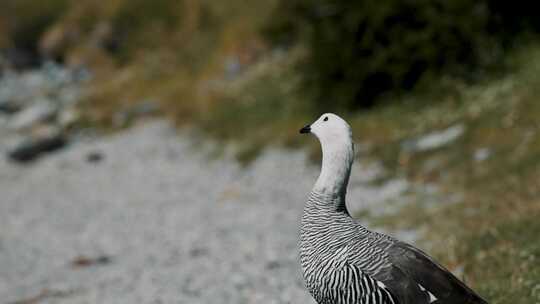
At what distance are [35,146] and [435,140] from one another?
3030 centimetres

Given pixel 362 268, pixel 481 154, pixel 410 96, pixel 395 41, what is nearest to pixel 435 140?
pixel 481 154

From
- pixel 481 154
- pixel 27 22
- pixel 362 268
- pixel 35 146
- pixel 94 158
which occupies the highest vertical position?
pixel 27 22

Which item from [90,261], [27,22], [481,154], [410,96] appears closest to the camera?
[90,261]

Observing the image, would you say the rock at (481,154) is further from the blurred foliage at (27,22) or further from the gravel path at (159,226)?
the blurred foliage at (27,22)

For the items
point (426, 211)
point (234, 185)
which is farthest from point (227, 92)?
point (426, 211)

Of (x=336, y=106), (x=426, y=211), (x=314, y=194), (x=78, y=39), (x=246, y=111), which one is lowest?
(x=314, y=194)

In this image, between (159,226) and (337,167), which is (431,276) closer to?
(337,167)

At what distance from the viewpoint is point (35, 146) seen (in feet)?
152

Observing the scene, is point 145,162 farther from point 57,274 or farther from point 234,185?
point 57,274

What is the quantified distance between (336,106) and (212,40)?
26.3 meters

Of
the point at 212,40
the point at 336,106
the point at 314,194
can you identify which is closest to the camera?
the point at 314,194

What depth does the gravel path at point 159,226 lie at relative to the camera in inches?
590

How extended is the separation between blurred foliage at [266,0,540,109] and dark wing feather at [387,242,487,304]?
21943 millimetres

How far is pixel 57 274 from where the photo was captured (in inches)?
747
